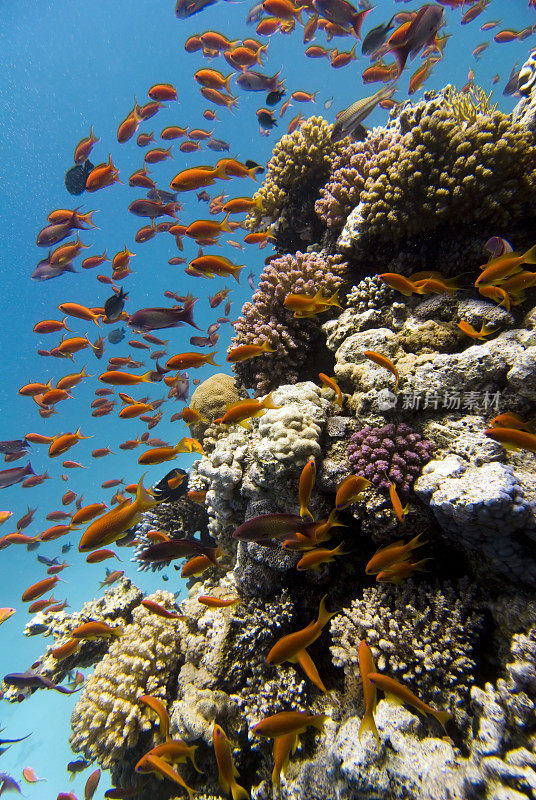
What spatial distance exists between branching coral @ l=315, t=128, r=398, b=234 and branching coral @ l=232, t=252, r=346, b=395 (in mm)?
694

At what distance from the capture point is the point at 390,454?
10.2 ft

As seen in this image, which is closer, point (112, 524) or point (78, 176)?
point (112, 524)

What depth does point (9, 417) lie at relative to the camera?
227 feet

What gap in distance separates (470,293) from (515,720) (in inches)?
144

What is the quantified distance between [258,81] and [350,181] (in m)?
3.65

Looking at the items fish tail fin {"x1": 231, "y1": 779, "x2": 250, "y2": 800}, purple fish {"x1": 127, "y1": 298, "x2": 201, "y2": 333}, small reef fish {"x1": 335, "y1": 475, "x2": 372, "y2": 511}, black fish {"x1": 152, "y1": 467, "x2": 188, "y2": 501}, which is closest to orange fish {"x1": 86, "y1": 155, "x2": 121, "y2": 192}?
purple fish {"x1": 127, "y1": 298, "x2": 201, "y2": 333}

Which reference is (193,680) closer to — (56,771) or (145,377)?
(145,377)

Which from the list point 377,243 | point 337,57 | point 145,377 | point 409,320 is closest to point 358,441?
point 409,320

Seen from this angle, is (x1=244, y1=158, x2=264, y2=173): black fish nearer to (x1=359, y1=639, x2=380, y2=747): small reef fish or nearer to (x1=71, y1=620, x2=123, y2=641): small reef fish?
(x1=359, y1=639, x2=380, y2=747): small reef fish

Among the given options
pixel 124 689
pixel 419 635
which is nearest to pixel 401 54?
pixel 419 635

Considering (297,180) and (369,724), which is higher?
→ (297,180)

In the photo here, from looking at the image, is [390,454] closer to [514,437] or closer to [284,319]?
[514,437]

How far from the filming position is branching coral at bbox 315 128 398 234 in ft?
15.8

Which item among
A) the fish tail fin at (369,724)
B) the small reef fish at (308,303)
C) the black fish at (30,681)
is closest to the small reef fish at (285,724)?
the fish tail fin at (369,724)
